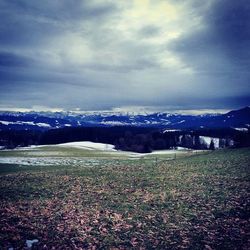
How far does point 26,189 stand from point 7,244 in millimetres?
12125

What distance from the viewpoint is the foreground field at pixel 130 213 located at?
1367cm

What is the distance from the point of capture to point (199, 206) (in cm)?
1836

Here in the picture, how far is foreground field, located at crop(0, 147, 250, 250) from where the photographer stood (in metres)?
13.7

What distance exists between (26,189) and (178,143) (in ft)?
528

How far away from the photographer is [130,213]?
690 inches

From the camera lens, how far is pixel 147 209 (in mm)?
18312

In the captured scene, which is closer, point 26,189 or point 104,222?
point 104,222

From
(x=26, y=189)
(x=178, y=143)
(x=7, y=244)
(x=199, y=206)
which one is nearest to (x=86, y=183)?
(x=26, y=189)

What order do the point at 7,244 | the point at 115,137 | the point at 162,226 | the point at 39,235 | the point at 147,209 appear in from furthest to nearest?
the point at 115,137 < the point at 147,209 < the point at 162,226 < the point at 39,235 < the point at 7,244

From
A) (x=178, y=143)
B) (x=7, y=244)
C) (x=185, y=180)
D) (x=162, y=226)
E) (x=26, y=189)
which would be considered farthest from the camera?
(x=178, y=143)

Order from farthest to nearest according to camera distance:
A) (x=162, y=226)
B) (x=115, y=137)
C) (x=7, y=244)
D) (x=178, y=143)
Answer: (x=115, y=137) → (x=178, y=143) → (x=162, y=226) → (x=7, y=244)

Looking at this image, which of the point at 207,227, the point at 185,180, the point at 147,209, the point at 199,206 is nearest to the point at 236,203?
the point at 199,206

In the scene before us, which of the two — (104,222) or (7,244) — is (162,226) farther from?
(7,244)

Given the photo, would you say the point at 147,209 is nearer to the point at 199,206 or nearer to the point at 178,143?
the point at 199,206
